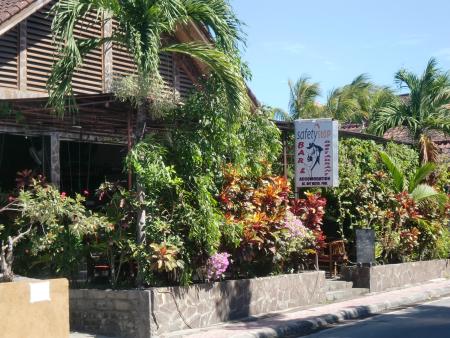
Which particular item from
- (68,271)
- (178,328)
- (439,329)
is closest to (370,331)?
(439,329)

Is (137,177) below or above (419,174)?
below

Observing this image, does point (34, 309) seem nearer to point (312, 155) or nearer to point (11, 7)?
point (11, 7)

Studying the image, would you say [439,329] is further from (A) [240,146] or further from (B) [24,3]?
(B) [24,3]

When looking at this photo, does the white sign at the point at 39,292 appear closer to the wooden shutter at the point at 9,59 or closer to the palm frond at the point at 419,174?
the wooden shutter at the point at 9,59

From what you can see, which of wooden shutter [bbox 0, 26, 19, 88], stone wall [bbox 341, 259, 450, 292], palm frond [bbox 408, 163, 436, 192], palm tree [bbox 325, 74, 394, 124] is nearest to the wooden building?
wooden shutter [bbox 0, 26, 19, 88]

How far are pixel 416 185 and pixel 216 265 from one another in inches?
349

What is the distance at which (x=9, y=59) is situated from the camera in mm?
12844

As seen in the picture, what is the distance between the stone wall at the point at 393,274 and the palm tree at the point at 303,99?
1083 centimetres

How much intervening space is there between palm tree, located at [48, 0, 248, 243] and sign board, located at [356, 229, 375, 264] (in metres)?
6.31

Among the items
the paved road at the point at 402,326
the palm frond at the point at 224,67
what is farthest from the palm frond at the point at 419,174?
the palm frond at the point at 224,67

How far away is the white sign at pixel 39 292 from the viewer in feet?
25.8

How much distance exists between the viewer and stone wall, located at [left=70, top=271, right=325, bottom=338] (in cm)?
1036

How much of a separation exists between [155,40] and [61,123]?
10.2 ft

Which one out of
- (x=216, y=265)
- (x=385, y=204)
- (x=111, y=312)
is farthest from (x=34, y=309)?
(x=385, y=204)
